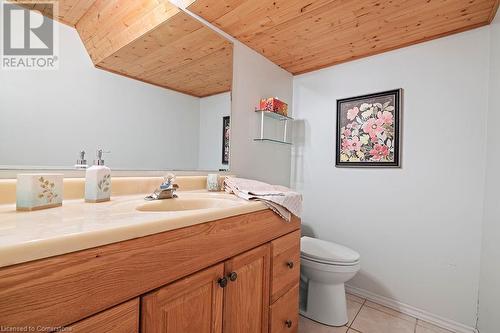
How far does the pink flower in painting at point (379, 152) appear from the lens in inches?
68.1

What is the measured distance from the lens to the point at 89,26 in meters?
1.06

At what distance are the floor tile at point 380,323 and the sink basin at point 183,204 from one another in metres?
1.27

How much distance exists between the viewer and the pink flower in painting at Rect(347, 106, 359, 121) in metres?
1.86

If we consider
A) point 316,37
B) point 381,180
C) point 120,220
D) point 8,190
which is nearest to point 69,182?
point 8,190

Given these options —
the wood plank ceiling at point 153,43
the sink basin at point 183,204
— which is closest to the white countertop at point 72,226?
the sink basin at point 183,204

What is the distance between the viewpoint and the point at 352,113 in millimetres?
1883

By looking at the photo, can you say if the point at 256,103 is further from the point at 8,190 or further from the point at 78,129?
the point at 8,190

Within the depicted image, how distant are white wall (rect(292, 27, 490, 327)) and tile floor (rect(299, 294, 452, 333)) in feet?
0.37

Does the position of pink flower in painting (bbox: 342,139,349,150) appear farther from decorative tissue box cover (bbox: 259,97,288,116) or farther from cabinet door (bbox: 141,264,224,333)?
cabinet door (bbox: 141,264,224,333)

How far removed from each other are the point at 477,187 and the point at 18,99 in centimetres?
239

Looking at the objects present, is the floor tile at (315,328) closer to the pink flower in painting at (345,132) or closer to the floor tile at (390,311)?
the floor tile at (390,311)
